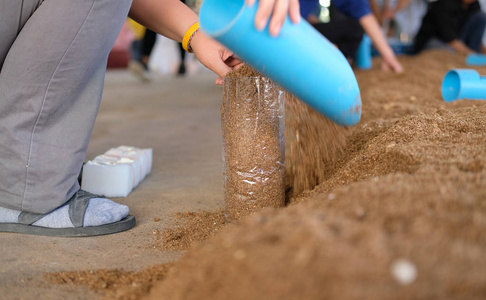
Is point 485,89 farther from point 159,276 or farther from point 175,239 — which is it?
point 159,276

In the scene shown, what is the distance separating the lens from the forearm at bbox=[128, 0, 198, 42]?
154 cm

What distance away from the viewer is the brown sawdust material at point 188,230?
126 centimetres

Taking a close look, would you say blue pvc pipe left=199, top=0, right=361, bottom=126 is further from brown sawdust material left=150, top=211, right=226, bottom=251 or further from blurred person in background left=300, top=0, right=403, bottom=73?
blurred person in background left=300, top=0, right=403, bottom=73

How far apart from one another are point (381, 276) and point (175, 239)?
0.79m

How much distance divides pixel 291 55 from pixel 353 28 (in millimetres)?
2873

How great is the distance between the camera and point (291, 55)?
1.07 m

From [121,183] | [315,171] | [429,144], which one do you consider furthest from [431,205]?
[121,183]

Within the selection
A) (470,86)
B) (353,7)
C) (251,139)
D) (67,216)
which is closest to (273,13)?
(251,139)

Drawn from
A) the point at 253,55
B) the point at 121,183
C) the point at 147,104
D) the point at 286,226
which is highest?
the point at 253,55

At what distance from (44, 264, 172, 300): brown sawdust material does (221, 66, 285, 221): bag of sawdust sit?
0.38 meters

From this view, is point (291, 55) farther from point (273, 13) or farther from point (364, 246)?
point (364, 246)

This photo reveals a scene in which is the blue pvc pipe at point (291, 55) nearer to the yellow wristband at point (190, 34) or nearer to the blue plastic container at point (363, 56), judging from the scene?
the yellow wristband at point (190, 34)

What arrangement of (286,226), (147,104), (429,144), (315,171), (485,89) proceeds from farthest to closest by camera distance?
(147,104)
(485,89)
(315,171)
(429,144)
(286,226)

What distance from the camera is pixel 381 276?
2.00 ft
